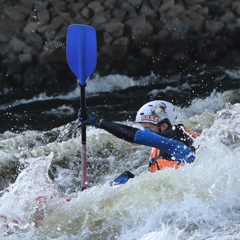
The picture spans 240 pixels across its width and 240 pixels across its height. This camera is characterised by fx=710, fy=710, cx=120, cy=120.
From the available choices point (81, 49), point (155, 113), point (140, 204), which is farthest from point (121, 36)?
point (140, 204)

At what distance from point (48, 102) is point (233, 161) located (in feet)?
17.3

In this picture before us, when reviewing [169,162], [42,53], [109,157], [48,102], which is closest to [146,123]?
[169,162]

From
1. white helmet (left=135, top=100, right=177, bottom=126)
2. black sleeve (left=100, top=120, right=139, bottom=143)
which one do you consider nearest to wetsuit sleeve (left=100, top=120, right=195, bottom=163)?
black sleeve (left=100, top=120, right=139, bottom=143)

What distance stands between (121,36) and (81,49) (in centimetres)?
558

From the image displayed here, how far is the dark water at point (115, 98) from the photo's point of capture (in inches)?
406

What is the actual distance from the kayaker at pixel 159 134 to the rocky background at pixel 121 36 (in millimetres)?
5434

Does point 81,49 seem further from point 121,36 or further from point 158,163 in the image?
point 121,36

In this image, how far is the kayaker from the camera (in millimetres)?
6027

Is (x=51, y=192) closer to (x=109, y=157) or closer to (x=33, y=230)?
(x=33, y=230)

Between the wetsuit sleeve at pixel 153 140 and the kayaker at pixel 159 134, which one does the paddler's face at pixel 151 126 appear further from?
the wetsuit sleeve at pixel 153 140

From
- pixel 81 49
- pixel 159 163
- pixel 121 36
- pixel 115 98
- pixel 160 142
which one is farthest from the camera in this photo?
pixel 121 36

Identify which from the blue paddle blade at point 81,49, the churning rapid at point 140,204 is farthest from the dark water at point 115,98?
the blue paddle blade at point 81,49

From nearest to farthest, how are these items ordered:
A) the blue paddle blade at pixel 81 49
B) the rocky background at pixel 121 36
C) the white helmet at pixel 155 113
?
1. the white helmet at pixel 155 113
2. the blue paddle blade at pixel 81 49
3. the rocky background at pixel 121 36

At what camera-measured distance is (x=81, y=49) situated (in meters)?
6.71
